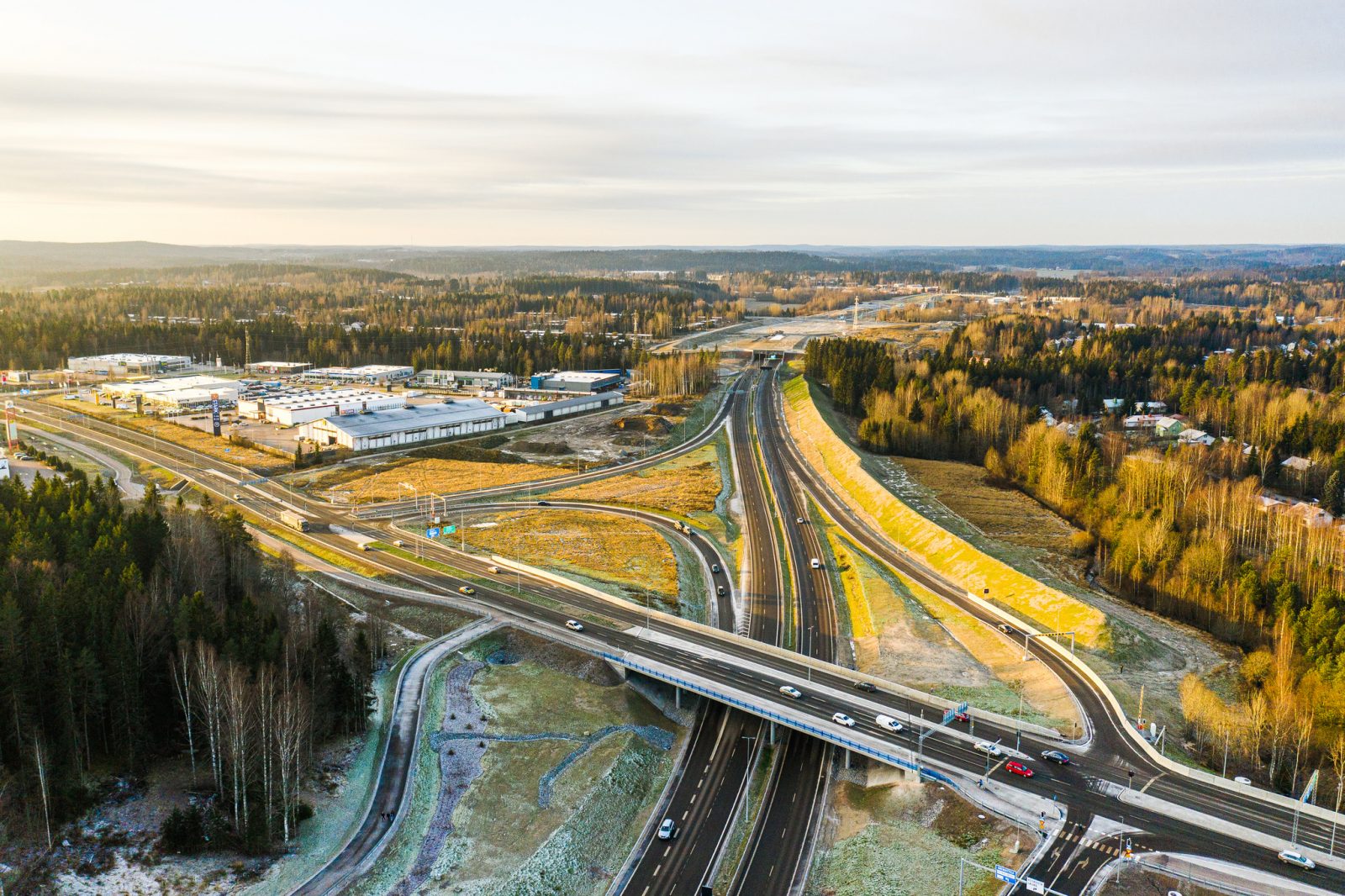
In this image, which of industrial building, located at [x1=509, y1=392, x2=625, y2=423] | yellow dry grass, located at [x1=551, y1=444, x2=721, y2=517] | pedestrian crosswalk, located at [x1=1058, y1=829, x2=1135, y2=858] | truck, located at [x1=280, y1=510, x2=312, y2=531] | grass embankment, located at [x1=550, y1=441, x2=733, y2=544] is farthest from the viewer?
industrial building, located at [x1=509, y1=392, x2=625, y2=423]

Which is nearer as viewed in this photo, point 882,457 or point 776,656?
point 776,656

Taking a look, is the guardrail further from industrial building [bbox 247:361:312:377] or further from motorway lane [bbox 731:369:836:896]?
industrial building [bbox 247:361:312:377]

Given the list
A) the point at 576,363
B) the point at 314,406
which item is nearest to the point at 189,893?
the point at 314,406

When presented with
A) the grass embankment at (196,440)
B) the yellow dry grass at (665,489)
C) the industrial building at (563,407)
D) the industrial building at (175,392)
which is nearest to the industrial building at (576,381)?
the industrial building at (563,407)

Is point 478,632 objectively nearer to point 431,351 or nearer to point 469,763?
point 469,763

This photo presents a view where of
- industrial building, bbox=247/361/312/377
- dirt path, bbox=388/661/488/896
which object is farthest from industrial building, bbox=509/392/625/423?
dirt path, bbox=388/661/488/896

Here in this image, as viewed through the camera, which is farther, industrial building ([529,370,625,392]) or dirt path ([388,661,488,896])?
industrial building ([529,370,625,392])

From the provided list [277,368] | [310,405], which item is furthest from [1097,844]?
[277,368]
